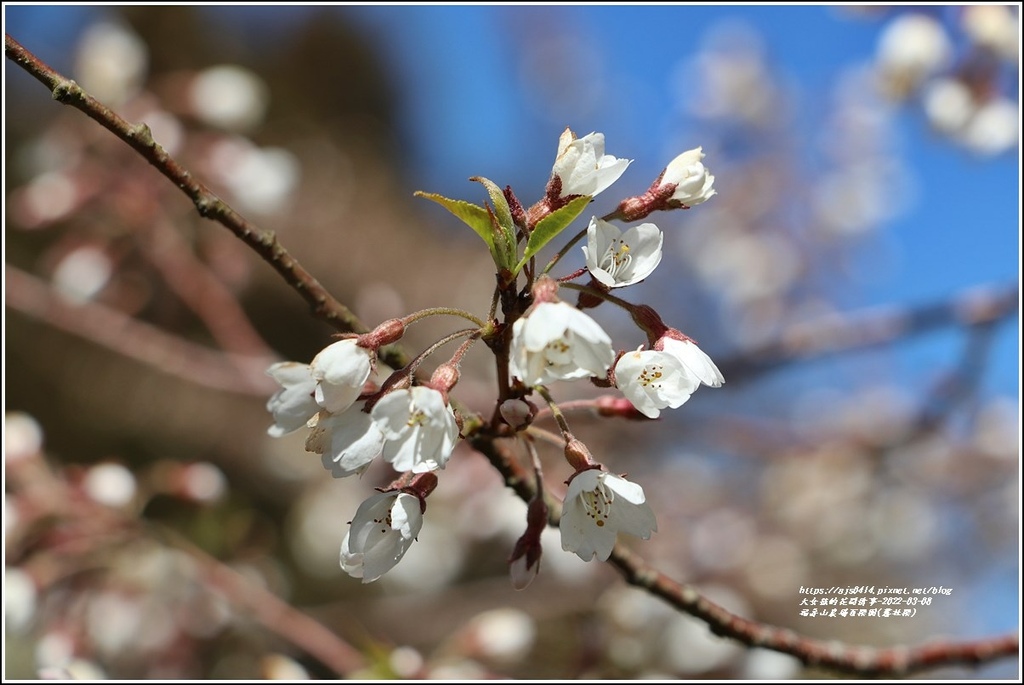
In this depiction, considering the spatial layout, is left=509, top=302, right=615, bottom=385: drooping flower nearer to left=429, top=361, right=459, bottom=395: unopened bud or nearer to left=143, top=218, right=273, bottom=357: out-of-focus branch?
left=429, top=361, right=459, bottom=395: unopened bud

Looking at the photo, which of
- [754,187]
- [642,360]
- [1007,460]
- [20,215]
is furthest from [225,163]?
[1007,460]

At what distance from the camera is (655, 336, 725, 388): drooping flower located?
0.80 meters

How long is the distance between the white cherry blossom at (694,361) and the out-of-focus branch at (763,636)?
0.78ft

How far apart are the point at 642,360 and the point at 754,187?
150 inches

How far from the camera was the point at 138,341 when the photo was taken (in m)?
2.06

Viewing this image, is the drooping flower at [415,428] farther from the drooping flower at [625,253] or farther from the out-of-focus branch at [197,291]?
the out-of-focus branch at [197,291]

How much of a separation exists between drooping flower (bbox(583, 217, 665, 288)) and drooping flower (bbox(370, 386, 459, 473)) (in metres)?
0.21

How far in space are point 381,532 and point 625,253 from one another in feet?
1.32

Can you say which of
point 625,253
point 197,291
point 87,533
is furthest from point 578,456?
point 197,291

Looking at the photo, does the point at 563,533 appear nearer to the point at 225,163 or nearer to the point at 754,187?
the point at 225,163

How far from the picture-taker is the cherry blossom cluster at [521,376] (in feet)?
2.45

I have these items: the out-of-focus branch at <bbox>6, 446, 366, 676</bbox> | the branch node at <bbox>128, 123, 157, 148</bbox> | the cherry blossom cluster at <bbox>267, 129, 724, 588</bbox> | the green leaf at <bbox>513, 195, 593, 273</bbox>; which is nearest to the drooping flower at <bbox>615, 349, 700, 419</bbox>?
the cherry blossom cluster at <bbox>267, 129, 724, 588</bbox>

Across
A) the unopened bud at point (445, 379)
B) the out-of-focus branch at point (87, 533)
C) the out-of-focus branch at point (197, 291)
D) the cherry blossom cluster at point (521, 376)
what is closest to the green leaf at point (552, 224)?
the cherry blossom cluster at point (521, 376)

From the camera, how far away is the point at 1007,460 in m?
3.39
